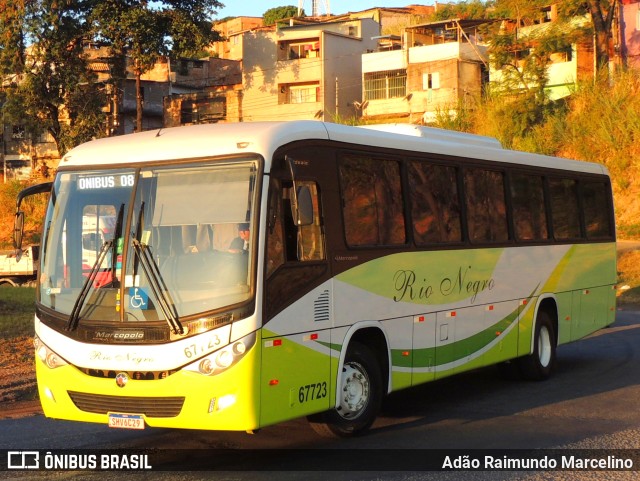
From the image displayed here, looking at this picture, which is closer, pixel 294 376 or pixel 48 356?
pixel 294 376

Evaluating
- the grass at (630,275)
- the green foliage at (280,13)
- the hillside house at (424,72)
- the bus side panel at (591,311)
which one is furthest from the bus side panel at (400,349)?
the green foliage at (280,13)

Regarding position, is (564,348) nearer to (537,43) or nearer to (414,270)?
(414,270)

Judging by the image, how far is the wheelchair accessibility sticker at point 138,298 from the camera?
8.84 meters

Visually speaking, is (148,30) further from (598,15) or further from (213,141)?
(213,141)

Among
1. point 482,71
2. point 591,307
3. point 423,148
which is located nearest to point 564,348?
point 591,307

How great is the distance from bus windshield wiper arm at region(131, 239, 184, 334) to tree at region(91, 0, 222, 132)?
172 ft

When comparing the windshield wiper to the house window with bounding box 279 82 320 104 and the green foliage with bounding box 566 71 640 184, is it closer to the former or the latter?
the green foliage with bounding box 566 71 640 184

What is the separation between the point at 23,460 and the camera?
9.16 m

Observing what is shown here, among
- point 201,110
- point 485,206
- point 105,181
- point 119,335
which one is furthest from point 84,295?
point 201,110

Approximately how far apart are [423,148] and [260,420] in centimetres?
444

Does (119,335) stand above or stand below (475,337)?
above

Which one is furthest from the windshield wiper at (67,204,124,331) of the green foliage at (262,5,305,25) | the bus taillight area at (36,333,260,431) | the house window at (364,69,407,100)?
the green foliage at (262,5,305,25)

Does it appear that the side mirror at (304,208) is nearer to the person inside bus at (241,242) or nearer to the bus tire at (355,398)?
the person inside bus at (241,242)

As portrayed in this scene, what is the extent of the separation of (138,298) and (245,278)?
38.6 inches
